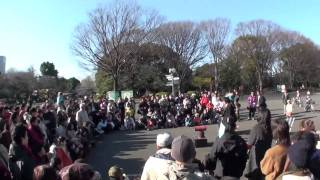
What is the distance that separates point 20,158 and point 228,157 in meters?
3.20

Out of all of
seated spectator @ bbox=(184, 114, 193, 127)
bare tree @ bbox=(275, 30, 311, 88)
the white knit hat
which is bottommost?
seated spectator @ bbox=(184, 114, 193, 127)

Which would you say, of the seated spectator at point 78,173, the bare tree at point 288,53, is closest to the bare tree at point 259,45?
the bare tree at point 288,53

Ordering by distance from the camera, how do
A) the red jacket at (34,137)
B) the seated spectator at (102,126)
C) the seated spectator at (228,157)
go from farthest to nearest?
the seated spectator at (102,126) → the red jacket at (34,137) → the seated spectator at (228,157)

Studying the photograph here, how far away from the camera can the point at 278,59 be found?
72625 millimetres

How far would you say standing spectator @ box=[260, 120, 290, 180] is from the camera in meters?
6.05

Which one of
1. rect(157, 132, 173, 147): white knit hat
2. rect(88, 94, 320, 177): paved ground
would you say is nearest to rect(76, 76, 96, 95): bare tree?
rect(88, 94, 320, 177): paved ground

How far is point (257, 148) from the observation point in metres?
7.53

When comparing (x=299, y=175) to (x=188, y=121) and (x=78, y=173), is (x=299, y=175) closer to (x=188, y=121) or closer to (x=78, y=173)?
(x=78, y=173)

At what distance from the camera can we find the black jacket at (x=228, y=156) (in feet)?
20.8

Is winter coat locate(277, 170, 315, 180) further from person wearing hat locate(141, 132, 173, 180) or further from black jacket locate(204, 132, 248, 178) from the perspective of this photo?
person wearing hat locate(141, 132, 173, 180)

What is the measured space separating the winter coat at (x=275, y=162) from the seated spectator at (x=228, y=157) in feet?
1.21

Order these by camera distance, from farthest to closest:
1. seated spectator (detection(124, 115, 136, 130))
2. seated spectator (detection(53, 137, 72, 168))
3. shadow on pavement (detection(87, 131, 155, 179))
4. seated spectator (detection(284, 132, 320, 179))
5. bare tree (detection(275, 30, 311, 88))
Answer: bare tree (detection(275, 30, 311, 88))
seated spectator (detection(124, 115, 136, 130))
shadow on pavement (detection(87, 131, 155, 179))
seated spectator (detection(53, 137, 72, 168))
seated spectator (detection(284, 132, 320, 179))

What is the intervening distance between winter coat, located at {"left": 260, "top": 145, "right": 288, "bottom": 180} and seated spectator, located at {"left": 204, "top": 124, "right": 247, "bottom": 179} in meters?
0.37

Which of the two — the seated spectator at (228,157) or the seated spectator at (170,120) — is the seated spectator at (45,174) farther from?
the seated spectator at (170,120)
